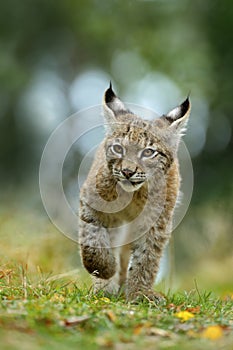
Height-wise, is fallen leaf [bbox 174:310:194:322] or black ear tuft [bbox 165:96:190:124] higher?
black ear tuft [bbox 165:96:190:124]

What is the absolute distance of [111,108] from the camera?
6773mm

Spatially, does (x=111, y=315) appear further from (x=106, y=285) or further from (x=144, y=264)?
(x=106, y=285)

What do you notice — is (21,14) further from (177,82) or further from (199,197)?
(199,197)

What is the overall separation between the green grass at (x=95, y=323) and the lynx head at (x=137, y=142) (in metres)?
1.18

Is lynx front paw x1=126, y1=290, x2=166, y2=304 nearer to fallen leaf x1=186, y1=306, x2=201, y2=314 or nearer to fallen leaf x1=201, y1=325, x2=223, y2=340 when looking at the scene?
fallen leaf x1=186, y1=306, x2=201, y2=314

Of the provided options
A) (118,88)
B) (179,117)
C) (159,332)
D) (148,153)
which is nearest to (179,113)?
(179,117)

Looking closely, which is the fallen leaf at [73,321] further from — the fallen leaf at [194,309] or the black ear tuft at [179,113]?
the black ear tuft at [179,113]

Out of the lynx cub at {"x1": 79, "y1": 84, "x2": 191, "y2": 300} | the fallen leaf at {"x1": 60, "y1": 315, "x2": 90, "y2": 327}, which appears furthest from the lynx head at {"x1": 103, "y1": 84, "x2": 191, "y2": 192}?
the fallen leaf at {"x1": 60, "y1": 315, "x2": 90, "y2": 327}

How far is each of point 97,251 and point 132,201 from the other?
2.06 feet

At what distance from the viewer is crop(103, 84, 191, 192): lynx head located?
6289 mm

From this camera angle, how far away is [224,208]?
11.2m

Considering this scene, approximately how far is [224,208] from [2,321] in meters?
7.28

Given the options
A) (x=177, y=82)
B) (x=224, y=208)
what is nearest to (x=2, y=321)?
(x=224, y=208)

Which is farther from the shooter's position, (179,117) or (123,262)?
(123,262)
